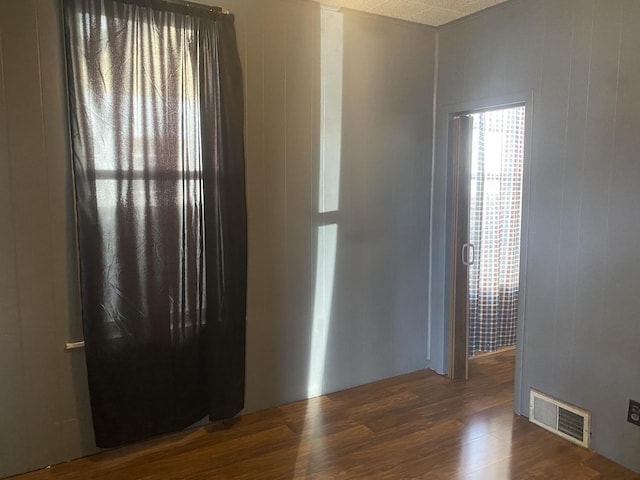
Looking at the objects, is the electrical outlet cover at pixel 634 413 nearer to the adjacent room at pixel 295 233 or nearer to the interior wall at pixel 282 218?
the adjacent room at pixel 295 233

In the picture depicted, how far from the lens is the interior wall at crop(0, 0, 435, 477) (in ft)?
7.88

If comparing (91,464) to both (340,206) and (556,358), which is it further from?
(556,358)

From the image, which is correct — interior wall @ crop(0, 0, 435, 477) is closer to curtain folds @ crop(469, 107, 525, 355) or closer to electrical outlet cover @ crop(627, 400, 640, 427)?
curtain folds @ crop(469, 107, 525, 355)

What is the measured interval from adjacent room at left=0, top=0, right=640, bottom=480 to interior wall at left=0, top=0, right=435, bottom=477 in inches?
0.6

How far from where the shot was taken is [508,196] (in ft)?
13.3

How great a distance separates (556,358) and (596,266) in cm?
63

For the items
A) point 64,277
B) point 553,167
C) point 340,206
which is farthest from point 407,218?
point 64,277

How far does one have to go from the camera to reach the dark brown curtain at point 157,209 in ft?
8.11

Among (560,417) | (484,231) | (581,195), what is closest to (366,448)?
(560,417)

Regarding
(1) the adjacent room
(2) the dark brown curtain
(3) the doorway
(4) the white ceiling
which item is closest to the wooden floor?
(1) the adjacent room

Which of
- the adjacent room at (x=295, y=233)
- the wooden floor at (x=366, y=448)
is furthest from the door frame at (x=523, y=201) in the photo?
the wooden floor at (x=366, y=448)

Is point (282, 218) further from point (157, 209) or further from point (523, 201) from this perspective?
point (523, 201)

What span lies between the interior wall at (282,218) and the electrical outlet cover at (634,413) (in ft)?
5.19

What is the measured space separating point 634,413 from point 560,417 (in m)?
0.45
